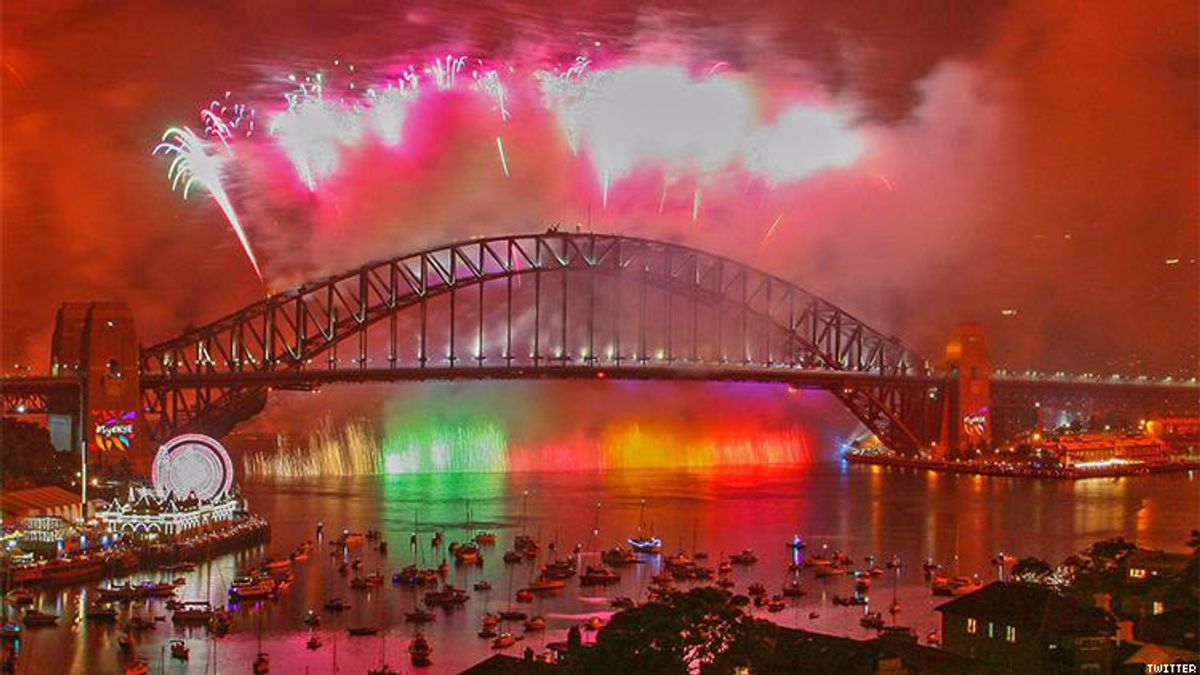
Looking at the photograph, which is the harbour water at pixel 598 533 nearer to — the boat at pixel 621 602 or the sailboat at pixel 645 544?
the boat at pixel 621 602

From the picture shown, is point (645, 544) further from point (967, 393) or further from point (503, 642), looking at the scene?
point (967, 393)

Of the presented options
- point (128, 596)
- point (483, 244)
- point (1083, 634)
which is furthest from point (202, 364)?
point (1083, 634)

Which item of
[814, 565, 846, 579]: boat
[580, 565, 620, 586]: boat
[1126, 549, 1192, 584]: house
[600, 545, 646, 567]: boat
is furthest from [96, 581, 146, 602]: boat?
[1126, 549, 1192, 584]: house

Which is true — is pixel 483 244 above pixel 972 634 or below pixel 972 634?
above

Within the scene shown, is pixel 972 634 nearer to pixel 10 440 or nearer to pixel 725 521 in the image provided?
pixel 725 521

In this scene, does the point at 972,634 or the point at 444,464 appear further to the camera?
the point at 444,464

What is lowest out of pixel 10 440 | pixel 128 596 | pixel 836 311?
pixel 128 596

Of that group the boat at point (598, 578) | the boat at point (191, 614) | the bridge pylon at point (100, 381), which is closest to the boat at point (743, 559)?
the boat at point (598, 578)
